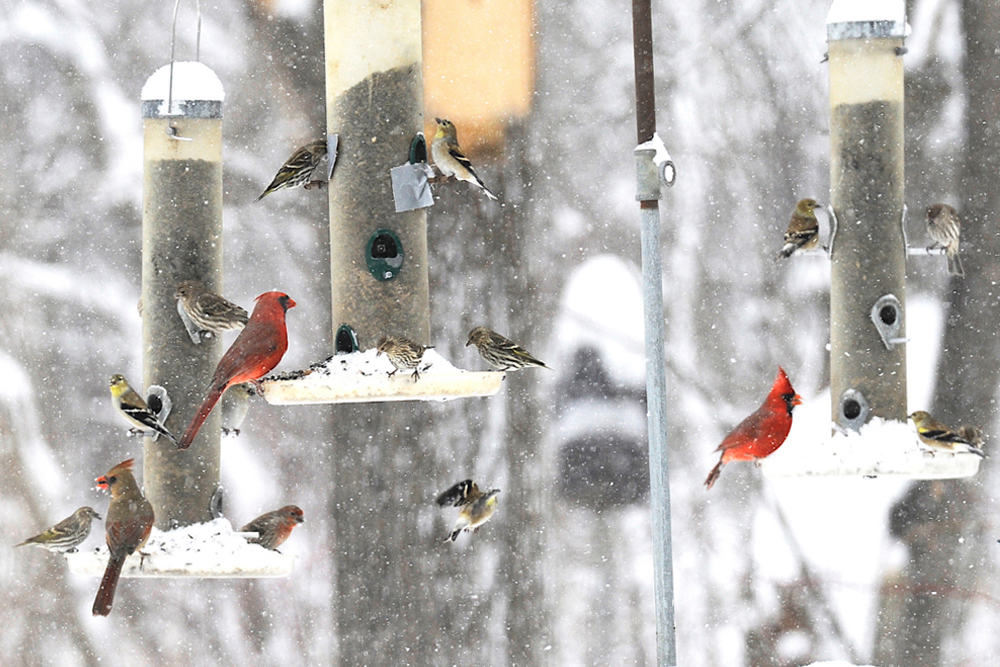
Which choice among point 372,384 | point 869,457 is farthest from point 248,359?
point 869,457

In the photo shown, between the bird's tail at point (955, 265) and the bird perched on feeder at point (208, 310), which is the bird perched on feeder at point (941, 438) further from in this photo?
the bird perched on feeder at point (208, 310)

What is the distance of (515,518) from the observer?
1176 cm

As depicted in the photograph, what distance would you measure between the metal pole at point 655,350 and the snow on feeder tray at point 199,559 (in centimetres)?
220

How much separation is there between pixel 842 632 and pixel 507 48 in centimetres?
510

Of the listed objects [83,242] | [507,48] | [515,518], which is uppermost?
[507,48]

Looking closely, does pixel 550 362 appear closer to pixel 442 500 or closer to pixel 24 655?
pixel 442 500

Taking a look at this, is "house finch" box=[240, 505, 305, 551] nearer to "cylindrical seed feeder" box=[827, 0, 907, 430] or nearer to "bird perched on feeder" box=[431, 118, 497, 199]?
"bird perched on feeder" box=[431, 118, 497, 199]

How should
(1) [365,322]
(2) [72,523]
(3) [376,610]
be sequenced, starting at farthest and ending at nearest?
(3) [376,610] → (2) [72,523] → (1) [365,322]

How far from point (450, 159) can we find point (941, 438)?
2.60 m

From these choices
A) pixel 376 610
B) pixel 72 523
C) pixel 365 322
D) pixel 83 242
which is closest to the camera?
pixel 365 322

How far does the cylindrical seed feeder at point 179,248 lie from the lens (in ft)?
24.5

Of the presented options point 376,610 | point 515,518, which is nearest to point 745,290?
point 515,518

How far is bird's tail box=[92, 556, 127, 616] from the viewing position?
665 cm

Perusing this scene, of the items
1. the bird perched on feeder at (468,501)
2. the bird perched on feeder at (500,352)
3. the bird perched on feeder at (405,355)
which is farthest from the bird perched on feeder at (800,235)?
the bird perched on feeder at (405,355)
